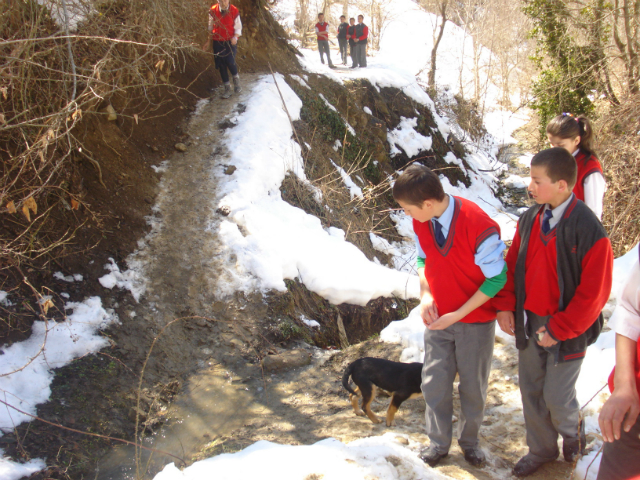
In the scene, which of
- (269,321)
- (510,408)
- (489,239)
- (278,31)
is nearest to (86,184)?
(269,321)

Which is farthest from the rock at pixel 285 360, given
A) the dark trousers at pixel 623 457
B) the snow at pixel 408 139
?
the snow at pixel 408 139

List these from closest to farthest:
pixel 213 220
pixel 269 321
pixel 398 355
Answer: pixel 398 355, pixel 269 321, pixel 213 220

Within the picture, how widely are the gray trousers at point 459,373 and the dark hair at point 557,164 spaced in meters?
0.85

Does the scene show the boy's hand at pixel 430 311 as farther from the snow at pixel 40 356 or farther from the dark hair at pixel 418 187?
the snow at pixel 40 356

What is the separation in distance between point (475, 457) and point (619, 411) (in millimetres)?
1216

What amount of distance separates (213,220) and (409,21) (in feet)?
108

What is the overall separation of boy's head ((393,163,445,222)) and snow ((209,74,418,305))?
9.64ft

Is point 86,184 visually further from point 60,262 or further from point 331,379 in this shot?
point 331,379

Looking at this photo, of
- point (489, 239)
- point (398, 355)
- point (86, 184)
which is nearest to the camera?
point (489, 239)

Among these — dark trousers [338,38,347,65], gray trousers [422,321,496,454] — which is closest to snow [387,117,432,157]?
dark trousers [338,38,347,65]

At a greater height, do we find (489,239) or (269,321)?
(489,239)

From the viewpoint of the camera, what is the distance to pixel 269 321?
4496 mm

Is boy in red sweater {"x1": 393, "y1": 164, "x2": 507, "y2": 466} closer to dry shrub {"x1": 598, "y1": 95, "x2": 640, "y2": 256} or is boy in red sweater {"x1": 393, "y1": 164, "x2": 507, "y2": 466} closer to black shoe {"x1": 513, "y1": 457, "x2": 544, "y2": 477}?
black shoe {"x1": 513, "y1": 457, "x2": 544, "y2": 477}

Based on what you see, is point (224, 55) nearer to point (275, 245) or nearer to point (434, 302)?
point (275, 245)
